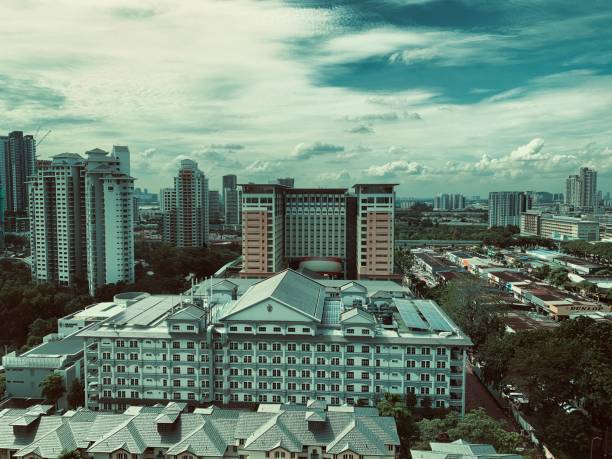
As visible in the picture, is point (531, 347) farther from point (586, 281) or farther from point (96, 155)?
point (96, 155)

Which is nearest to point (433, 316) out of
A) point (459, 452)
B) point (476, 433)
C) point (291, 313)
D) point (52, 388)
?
point (291, 313)

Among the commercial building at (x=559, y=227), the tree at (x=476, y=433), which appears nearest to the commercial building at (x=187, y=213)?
the tree at (x=476, y=433)

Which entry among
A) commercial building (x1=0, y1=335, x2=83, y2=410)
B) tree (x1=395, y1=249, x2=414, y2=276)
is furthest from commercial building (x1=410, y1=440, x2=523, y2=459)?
tree (x1=395, y1=249, x2=414, y2=276)

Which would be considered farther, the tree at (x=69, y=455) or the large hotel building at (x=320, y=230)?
the large hotel building at (x=320, y=230)

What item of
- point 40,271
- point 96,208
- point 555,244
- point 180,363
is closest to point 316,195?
point 96,208

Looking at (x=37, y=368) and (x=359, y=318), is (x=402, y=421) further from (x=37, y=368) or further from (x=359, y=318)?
(x=37, y=368)

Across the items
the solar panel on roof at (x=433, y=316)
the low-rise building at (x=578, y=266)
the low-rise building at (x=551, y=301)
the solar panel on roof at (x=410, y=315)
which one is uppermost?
the solar panel on roof at (x=410, y=315)

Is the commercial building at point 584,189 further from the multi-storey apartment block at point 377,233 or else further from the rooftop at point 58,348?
the rooftop at point 58,348
